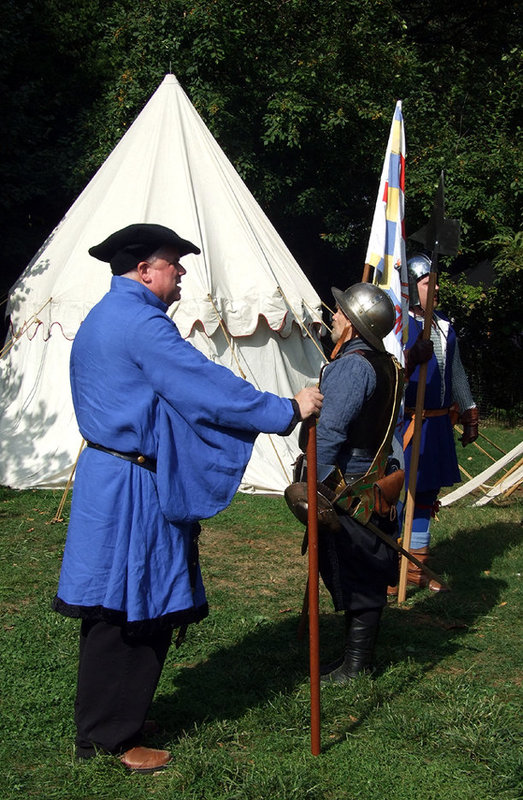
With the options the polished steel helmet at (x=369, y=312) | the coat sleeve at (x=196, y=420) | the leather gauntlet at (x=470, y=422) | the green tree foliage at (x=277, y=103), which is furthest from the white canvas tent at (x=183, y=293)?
the coat sleeve at (x=196, y=420)

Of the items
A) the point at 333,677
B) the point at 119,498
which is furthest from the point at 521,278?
the point at 119,498

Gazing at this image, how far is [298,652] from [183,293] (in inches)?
174

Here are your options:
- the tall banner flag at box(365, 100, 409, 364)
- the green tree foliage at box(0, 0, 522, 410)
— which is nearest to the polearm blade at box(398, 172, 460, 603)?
the tall banner flag at box(365, 100, 409, 364)

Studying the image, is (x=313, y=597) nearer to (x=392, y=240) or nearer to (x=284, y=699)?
(x=284, y=699)

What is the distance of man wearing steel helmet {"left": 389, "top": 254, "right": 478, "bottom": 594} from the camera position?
5.26m

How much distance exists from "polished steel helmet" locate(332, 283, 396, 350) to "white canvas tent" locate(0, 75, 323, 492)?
3.80 m

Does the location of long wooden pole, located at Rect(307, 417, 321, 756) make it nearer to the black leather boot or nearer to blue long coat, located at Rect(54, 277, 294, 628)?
blue long coat, located at Rect(54, 277, 294, 628)

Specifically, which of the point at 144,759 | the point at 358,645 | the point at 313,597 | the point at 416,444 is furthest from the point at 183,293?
the point at 144,759

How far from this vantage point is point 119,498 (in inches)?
115

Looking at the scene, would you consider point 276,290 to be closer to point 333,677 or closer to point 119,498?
point 333,677

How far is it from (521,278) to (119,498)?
11767mm

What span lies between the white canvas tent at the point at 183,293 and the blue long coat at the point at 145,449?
14.8 ft

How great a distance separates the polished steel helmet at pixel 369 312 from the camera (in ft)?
12.1

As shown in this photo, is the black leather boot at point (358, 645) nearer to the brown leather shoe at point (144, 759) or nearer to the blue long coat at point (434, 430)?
the brown leather shoe at point (144, 759)
